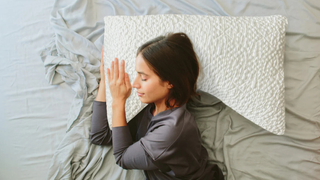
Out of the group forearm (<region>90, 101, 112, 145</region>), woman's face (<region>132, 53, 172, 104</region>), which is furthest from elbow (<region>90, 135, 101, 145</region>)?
woman's face (<region>132, 53, 172, 104</region>)

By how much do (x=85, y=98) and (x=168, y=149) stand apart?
1.54ft

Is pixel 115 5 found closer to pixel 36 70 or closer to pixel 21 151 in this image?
pixel 36 70

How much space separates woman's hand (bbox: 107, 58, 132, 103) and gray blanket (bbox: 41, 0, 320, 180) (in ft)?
0.57

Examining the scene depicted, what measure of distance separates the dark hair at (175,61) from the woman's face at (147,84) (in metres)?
0.02

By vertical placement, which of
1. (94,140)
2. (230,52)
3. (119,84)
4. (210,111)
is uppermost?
(230,52)

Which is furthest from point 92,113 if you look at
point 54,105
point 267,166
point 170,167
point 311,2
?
point 311,2

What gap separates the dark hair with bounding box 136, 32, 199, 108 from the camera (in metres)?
0.67

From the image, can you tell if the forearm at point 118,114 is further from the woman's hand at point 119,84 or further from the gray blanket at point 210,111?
the gray blanket at point 210,111

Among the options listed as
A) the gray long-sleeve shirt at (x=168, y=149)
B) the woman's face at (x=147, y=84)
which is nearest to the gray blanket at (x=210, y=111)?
the gray long-sleeve shirt at (x=168, y=149)

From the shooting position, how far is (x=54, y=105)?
0.91m

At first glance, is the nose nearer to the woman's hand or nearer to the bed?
the woman's hand

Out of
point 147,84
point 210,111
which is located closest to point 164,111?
point 147,84

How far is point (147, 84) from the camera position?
69 centimetres

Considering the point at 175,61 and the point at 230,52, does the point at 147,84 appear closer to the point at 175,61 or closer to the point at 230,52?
the point at 175,61
